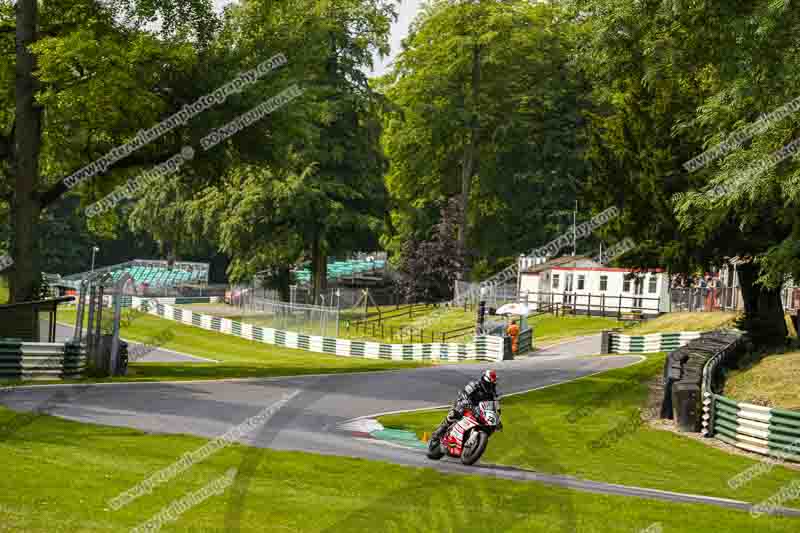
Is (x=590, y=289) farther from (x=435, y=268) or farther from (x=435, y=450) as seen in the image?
(x=435, y=450)

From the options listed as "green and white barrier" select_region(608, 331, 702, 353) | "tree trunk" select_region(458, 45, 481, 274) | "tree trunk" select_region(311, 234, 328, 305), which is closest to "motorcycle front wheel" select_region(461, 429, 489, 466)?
"green and white barrier" select_region(608, 331, 702, 353)

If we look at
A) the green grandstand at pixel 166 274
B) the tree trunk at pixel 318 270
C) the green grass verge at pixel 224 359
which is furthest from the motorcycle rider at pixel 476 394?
the green grandstand at pixel 166 274

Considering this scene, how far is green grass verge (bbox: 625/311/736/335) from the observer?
47.0 m

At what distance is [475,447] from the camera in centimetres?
1666

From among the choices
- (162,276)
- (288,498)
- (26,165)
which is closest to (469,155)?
(162,276)

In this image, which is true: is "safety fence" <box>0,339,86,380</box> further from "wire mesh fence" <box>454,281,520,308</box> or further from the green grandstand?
the green grandstand

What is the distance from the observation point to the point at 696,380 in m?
24.8

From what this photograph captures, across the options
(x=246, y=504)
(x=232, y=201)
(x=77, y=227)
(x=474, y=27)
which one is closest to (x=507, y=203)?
(x=474, y=27)

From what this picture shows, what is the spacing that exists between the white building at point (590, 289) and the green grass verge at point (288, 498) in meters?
45.1

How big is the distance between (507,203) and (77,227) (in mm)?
47964

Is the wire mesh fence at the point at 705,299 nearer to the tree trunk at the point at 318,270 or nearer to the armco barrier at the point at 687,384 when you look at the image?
the armco barrier at the point at 687,384

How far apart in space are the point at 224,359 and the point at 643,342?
731 inches

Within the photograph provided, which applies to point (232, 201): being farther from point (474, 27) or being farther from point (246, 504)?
point (246, 504)

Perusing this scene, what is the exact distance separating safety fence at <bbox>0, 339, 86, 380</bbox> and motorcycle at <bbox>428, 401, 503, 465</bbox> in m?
11.7
